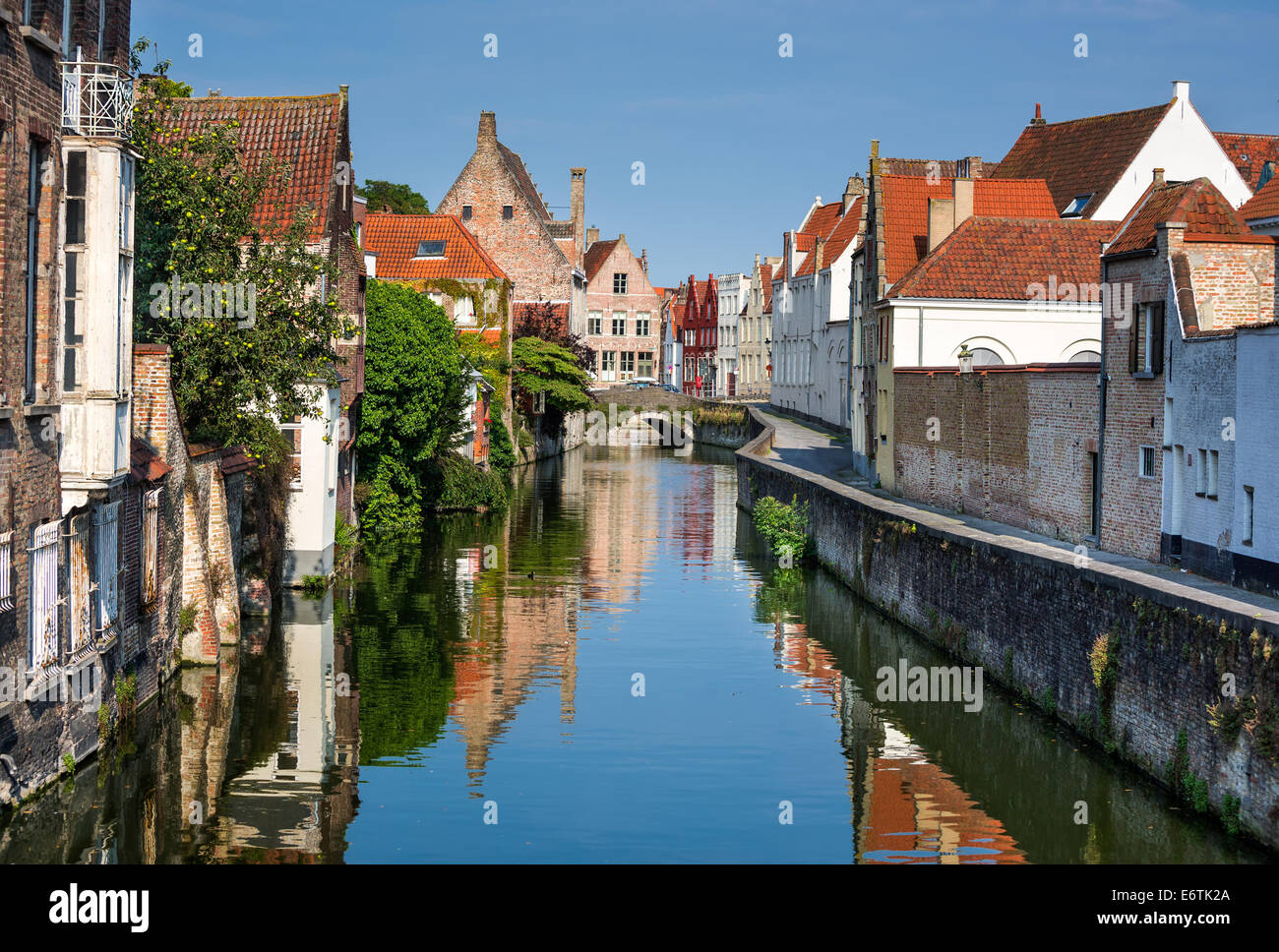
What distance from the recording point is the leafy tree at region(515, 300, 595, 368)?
68.8 m

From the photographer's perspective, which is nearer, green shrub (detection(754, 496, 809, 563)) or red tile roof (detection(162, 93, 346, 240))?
red tile roof (detection(162, 93, 346, 240))

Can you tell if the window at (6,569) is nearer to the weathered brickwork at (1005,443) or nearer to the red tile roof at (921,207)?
the weathered brickwork at (1005,443)

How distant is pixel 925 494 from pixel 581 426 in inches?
2076

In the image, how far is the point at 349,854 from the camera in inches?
532

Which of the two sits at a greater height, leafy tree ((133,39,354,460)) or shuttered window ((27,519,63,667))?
leafy tree ((133,39,354,460))

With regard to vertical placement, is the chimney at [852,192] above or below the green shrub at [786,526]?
above

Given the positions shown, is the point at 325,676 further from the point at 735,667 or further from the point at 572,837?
the point at 572,837

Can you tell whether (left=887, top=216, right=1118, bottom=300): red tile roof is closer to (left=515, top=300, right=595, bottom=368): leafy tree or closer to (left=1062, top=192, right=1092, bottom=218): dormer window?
(left=1062, top=192, right=1092, bottom=218): dormer window

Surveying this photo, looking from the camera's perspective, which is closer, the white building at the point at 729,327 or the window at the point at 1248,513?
the window at the point at 1248,513

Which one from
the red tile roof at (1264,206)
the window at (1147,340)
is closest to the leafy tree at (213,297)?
the window at (1147,340)

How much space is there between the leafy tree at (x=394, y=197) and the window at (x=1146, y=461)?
7031 cm

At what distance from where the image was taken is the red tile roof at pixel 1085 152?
46312mm

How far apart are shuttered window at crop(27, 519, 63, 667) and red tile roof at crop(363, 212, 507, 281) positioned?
43.4m

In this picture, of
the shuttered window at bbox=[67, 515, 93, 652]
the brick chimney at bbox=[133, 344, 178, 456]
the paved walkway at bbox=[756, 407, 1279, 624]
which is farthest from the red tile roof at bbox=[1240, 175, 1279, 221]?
the shuttered window at bbox=[67, 515, 93, 652]
